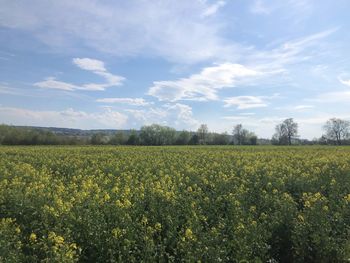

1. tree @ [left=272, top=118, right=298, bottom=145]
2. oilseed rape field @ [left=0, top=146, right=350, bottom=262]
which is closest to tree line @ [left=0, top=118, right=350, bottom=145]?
tree @ [left=272, top=118, right=298, bottom=145]

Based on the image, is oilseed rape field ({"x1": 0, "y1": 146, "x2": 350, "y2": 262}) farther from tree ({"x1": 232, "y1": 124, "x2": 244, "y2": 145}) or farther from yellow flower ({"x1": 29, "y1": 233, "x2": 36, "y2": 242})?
tree ({"x1": 232, "y1": 124, "x2": 244, "y2": 145})

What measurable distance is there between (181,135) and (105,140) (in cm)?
2010

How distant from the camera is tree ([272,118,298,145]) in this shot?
100m

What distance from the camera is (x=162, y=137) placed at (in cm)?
8550

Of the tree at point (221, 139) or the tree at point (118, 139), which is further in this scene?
the tree at point (221, 139)

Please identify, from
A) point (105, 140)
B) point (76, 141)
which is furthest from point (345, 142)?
point (76, 141)

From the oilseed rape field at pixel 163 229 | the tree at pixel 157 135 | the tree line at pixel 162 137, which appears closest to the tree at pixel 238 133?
the tree line at pixel 162 137

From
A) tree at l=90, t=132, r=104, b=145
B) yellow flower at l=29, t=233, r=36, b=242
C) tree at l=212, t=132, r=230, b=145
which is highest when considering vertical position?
tree at l=212, t=132, r=230, b=145

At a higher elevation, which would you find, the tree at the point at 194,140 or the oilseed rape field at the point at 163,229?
the tree at the point at 194,140

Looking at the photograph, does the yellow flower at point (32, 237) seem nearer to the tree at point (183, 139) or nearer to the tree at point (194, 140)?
the tree at point (194, 140)

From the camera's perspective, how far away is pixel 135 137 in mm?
80500

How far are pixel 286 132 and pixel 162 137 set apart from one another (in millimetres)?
38119

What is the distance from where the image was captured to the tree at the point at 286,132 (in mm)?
100363

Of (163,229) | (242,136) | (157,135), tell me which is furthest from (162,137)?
(163,229)
